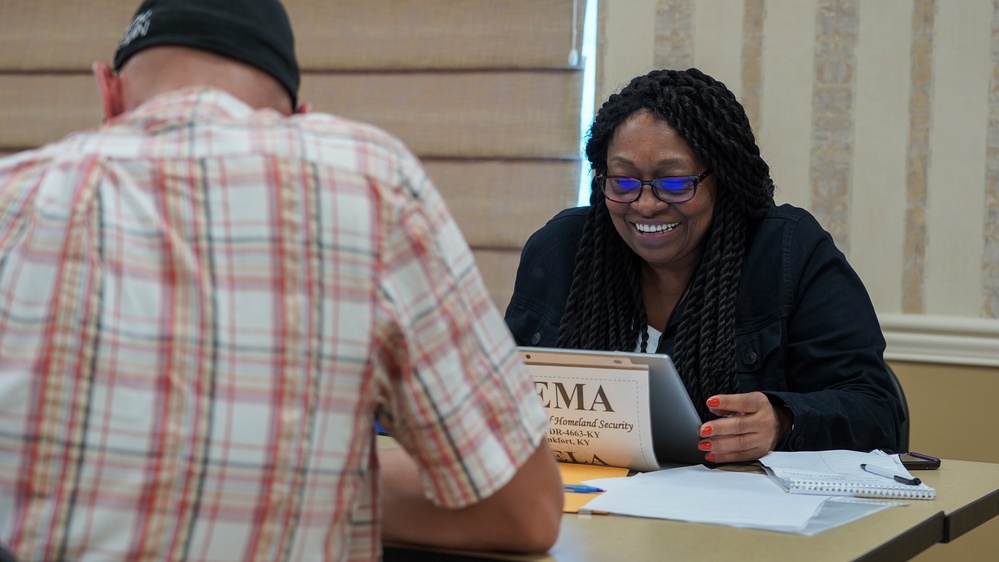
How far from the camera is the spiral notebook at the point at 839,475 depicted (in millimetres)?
1334

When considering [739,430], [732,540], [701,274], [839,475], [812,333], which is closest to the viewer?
[732,540]

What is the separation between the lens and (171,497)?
2.48 ft

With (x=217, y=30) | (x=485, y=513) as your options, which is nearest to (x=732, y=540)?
(x=485, y=513)

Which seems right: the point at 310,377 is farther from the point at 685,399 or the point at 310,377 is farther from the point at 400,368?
the point at 685,399

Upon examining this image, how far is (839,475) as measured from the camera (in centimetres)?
140

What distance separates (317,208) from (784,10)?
93.4 inches

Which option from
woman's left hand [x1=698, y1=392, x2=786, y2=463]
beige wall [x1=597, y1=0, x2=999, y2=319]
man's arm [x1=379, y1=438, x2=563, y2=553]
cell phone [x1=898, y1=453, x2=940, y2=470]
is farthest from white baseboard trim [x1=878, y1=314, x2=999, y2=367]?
man's arm [x1=379, y1=438, x2=563, y2=553]

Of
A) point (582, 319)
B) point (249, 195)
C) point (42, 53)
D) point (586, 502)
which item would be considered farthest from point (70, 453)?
point (42, 53)

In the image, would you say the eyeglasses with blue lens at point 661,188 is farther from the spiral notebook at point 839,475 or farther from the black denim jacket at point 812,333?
the spiral notebook at point 839,475

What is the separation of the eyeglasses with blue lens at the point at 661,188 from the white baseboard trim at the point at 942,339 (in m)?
1.01

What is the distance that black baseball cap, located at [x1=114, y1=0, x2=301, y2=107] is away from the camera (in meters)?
0.88

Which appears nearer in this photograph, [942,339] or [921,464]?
[921,464]

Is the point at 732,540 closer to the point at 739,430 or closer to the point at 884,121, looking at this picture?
the point at 739,430

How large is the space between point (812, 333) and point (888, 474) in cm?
50
